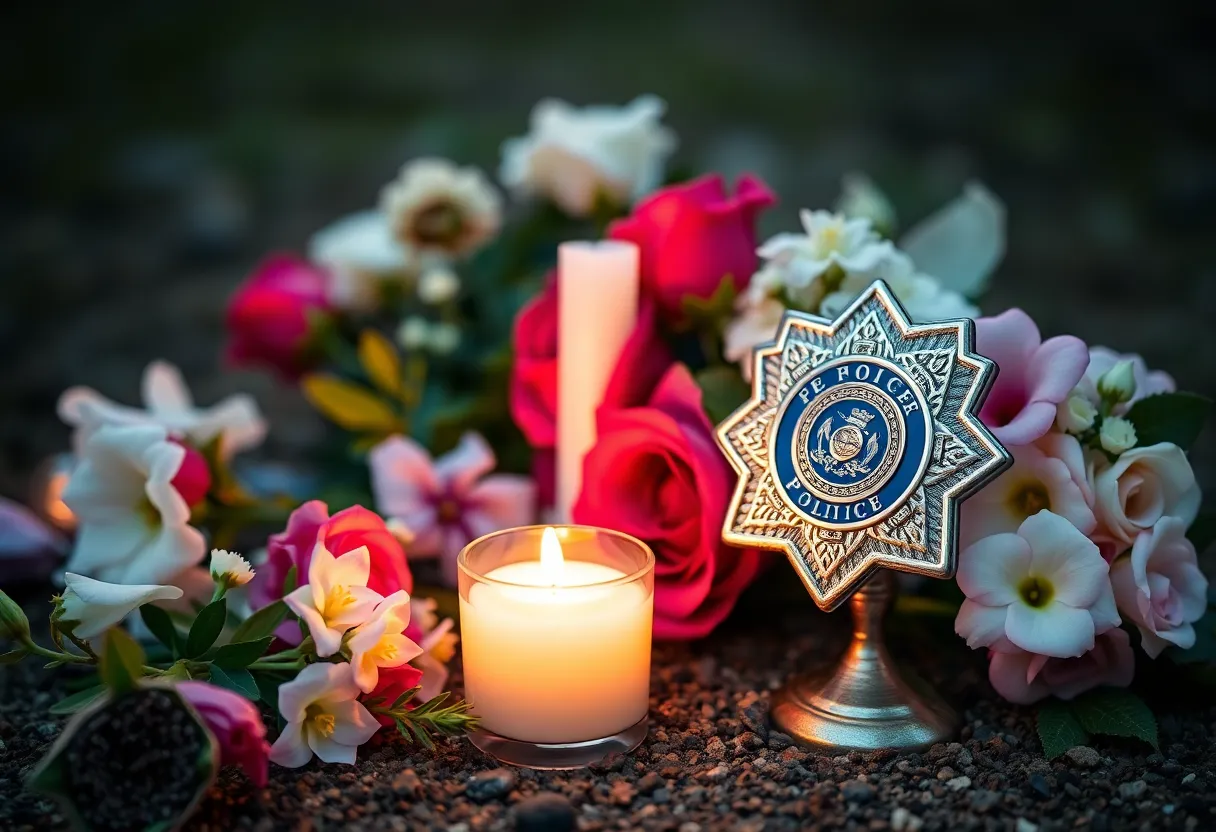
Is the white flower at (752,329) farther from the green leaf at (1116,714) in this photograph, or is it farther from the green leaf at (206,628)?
the green leaf at (206,628)

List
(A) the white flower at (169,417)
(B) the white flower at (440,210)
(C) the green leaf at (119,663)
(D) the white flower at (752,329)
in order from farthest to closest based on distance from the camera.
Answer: (B) the white flower at (440,210) < (A) the white flower at (169,417) < (D) the white flower at (752,329) < (C) the green leaf at (119,663)

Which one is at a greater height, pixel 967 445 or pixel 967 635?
pixel 967 445

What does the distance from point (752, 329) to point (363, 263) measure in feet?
2.07

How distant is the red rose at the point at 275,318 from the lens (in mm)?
1541

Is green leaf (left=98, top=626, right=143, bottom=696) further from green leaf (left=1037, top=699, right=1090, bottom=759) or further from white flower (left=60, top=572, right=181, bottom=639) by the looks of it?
green leaf (left=1037, top=699, right=1090, bottom=759)

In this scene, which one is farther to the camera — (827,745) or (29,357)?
(29,357)

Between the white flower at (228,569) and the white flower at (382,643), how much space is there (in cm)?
10

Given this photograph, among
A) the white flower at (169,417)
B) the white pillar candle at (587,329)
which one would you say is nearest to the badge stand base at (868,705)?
the white pillar candle at (587,329)

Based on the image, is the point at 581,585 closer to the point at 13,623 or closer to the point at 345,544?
the point at 345,544

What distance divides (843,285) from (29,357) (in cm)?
176

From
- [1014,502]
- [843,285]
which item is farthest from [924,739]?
[843,285]

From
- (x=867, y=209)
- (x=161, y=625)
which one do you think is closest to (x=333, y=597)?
(x=161, y=625)

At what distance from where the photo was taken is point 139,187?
3.10 m

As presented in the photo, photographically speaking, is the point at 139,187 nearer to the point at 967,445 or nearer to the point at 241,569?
the point at 241,569
